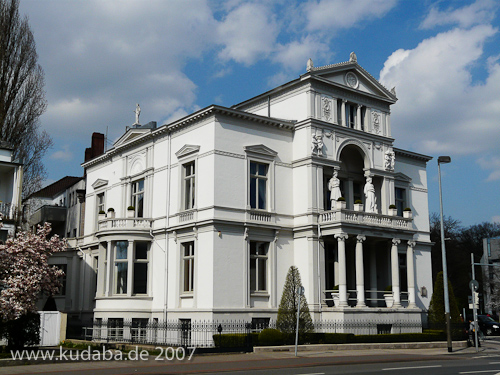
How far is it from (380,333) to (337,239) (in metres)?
5.96

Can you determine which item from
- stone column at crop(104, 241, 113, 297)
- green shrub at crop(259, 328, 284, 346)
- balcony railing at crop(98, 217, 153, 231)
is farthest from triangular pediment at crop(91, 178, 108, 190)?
green shrub at crop(259, 328, 284, 346)

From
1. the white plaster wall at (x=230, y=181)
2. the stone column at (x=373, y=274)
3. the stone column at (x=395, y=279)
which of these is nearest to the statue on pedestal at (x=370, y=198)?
the stone column at (x=395, y=279)

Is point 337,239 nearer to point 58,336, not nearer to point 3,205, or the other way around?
point 58,336

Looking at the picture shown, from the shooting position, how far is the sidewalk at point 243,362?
19203 mm

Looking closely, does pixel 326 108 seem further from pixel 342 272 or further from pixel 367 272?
pixel 367 272

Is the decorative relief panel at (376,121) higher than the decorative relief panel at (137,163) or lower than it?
higher

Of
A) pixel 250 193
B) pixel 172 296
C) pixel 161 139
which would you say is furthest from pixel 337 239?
pixel 161 139

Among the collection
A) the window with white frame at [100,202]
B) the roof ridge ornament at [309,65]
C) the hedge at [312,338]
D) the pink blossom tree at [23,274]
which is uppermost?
the roof ridge ornament at [309,65]

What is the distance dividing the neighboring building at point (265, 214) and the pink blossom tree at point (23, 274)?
8421mm

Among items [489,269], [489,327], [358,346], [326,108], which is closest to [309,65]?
[326,108]

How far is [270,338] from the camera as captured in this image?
27344 millimetres

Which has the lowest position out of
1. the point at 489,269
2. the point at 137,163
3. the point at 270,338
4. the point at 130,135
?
the point at 270,338

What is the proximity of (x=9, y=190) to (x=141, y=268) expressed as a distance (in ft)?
29.4

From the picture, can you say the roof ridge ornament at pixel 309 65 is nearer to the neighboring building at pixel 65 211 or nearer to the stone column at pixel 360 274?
the stone column at pixel 360 274
